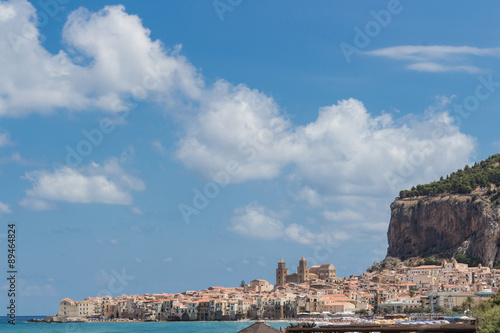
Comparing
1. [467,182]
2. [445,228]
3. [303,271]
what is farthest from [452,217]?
[303,271]

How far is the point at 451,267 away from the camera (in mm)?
128500

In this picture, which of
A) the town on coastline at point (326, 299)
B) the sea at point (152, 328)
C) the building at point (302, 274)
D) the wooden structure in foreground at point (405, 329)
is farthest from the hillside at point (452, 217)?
the wooden structure in foreground at point (405, 329)

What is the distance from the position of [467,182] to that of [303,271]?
3993 cm

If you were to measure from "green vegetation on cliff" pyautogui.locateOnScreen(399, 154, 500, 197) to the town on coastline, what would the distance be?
14252 millimetres

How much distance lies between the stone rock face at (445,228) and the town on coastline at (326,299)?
4.66 m

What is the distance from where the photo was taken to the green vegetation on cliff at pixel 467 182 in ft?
457

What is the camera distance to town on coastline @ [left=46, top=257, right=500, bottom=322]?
106m

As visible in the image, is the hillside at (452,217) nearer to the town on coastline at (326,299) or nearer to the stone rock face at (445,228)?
the stone rock face at (445,228)

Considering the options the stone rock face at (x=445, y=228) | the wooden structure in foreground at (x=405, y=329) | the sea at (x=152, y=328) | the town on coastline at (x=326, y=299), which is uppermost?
the stone rock face at (x=445, y=228)

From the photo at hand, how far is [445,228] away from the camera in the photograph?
14000 centimetres

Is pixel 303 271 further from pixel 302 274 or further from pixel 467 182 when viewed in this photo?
pixel 467 182

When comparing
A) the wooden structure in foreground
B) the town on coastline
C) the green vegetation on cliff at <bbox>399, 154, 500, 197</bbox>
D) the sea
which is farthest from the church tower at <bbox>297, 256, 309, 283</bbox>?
the wooden structure in foreground

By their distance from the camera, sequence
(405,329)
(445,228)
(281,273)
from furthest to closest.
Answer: (281,273) → (445,228) → (405,329)

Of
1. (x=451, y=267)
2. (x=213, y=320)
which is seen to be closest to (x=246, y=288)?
(x=213, y=320)
